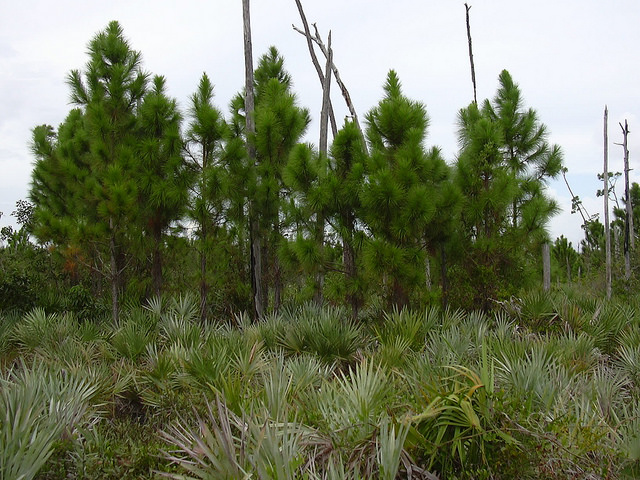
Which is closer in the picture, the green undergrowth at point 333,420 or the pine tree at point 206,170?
the green undergrowth at point 333,420

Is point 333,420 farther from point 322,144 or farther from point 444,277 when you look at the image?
point 322,144

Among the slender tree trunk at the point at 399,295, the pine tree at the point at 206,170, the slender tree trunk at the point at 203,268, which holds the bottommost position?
the slender tree trunk at the point at 399,295

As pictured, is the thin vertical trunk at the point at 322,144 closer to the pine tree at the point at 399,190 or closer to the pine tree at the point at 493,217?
the pine tree at the point at 399,190

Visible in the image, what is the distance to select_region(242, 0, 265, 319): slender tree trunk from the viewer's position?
12367 millimetres

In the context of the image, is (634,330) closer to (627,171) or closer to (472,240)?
(472,240)

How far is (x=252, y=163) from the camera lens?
12367 millimetres

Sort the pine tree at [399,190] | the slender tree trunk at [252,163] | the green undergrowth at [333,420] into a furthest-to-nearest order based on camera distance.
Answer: the slender tree trunk at [252,163]
the pine tree at [399,190]
the green undergrowth at [333,420]

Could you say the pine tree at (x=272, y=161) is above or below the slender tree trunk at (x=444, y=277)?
above

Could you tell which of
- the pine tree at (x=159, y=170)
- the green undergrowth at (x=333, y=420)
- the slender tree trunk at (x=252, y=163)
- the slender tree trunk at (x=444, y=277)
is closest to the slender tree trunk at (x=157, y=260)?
the pine tree at (x=159, y=170)

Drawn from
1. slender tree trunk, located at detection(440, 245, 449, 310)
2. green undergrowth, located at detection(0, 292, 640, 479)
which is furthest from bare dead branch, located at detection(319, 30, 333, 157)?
green undergrowth, located at detection(0, 292, 640, 479)

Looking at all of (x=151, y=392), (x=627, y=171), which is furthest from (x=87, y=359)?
(x=627, y=171)

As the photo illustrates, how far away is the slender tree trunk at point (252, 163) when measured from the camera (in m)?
12.4

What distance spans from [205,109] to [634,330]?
9.27m

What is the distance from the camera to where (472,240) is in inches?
497
